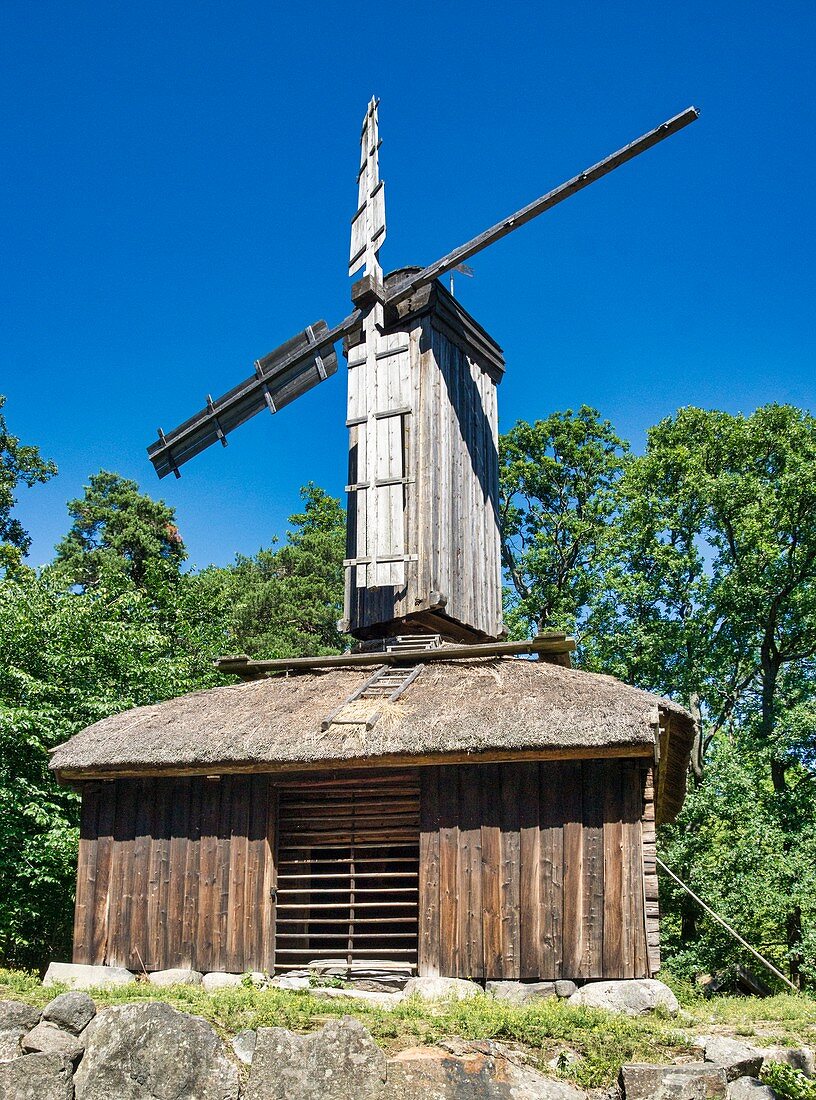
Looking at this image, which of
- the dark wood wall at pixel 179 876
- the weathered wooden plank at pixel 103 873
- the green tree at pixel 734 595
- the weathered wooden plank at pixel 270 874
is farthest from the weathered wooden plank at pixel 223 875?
the green tree at pixel 734 595

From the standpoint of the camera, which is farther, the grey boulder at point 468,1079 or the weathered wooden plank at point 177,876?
the weathered wooden plank at point 177,876

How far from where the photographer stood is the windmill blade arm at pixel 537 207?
14.8 meters

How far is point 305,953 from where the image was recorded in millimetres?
12711

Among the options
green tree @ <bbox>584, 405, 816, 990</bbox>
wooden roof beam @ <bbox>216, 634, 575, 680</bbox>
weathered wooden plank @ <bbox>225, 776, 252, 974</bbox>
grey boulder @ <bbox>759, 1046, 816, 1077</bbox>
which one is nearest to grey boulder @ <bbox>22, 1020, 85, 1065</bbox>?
weathered wooden plank @ <bbox>225, 776, 252, 974</bbox>

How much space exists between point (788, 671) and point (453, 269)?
1277 centimetres

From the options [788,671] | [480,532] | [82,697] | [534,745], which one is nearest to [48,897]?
[82,697]

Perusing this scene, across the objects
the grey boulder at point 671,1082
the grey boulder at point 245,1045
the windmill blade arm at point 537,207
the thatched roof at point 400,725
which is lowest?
Result: the grey boulder at point 671,1082

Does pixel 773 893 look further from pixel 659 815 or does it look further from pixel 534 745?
pixel 534 745

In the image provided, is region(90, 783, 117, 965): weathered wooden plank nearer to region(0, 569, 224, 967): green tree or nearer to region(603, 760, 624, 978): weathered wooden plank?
region(0, 569, 224, 967): green tree

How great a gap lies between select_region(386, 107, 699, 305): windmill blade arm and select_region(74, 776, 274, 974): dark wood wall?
25.7 ft

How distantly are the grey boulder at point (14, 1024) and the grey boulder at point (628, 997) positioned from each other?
5231 millimetres

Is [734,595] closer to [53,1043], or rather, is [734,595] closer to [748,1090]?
[748,1090]

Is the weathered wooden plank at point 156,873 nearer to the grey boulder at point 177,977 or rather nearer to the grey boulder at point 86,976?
the grey boulder at point 177,977

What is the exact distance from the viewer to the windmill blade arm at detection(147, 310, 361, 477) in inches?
667
